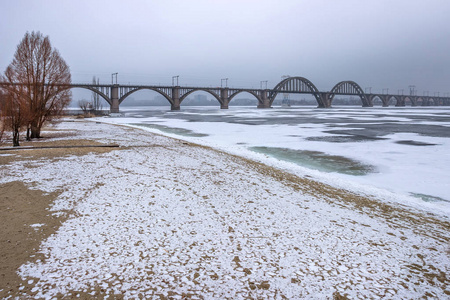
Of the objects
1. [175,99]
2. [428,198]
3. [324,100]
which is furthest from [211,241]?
[324,100]

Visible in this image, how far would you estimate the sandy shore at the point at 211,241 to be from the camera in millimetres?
4828

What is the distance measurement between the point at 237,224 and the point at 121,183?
5.09 m

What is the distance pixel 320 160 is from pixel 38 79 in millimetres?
22192

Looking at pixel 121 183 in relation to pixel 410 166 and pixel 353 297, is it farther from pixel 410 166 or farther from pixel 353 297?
pixel 410 166

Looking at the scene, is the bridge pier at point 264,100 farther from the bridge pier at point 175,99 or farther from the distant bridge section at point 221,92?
the bridge pier at point 175,99

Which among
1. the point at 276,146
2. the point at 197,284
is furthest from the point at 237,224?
the point at 276,146

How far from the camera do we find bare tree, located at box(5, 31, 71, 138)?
24.1 m

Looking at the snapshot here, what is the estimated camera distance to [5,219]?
7.30 m

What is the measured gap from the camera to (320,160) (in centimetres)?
1566

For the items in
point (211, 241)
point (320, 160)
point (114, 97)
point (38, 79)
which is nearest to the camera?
point (211, 241)

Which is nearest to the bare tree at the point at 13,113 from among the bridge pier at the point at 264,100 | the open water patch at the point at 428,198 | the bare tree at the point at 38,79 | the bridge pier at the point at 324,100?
the bare tree at the point at 38,79

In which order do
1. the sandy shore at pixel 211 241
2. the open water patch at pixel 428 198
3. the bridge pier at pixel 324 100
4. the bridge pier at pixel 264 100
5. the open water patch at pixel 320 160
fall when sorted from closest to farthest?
the sandy shore at pixel 211 241 → the open water patch at pixel 428 198 → the open water patch at pixel 320 160 → the bridge pier at pixel 264 100 → the bridge pier at pixel 324 100

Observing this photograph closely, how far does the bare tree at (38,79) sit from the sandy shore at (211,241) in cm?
1555

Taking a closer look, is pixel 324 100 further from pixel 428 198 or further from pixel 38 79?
pixel 428 198
